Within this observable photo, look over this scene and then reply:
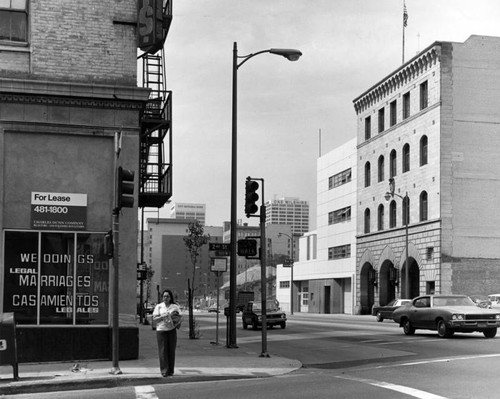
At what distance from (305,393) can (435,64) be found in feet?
167

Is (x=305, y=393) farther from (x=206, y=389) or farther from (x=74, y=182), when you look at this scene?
(x=74, y=182)

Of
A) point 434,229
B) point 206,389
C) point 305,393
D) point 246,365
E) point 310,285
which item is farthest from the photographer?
point 310,285

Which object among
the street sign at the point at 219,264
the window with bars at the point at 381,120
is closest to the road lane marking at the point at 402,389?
the street sign at the point at 219,264

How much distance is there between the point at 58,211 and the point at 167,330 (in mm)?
4233

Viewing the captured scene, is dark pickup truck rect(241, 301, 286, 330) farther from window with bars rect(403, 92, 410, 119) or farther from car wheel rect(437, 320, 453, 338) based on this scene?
window with bars rect(403, 92, 410, 119)

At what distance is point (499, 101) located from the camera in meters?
59.3

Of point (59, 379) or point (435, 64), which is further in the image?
point (435, 64)

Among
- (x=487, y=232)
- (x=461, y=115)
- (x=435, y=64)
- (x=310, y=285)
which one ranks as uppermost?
(x=435, y=64)

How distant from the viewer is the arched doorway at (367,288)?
73625 mm

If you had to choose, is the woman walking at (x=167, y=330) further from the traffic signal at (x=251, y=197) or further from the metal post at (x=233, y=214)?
the metal post at (x=233, y=214)

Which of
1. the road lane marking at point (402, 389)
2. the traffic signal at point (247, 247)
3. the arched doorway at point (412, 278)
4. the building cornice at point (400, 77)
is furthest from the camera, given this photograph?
the arched doorway at point (412, 278)

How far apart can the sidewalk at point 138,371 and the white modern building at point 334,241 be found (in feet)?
195

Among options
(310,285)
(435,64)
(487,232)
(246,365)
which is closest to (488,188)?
(487,232)

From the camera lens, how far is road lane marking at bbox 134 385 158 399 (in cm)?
1204
